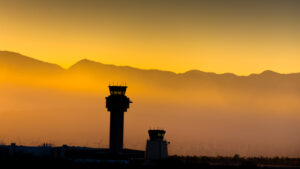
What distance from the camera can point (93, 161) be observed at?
16300cm

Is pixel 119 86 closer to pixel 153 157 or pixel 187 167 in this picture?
pixel 153 157

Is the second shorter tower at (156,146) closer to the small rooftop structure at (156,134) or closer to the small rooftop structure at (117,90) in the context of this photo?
the small rooftop structure at (156,134)

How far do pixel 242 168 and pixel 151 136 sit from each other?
30.9 metres

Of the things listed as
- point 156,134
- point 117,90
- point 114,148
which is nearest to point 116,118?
point 114,148

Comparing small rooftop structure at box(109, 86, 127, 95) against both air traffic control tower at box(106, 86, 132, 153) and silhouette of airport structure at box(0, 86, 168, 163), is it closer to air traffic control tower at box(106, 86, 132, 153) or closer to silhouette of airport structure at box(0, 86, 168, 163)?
silhouette of airport structure at box(0, 86, 168, 163)

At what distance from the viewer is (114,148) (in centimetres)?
17700

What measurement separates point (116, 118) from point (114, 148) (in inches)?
304

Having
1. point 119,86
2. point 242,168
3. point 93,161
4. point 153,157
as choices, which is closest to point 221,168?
point 242,168

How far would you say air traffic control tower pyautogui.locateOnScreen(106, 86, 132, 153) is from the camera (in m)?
176

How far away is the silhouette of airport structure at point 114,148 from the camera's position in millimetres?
169250

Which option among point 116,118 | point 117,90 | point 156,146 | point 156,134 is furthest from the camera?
point 117,90

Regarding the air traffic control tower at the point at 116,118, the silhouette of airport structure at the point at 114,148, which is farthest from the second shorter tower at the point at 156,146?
the air traffic control tower at the point at 116,118

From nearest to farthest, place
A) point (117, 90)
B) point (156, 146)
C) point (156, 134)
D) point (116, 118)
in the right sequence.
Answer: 1. point (156, 146)
2. point (156, 134)
3. point (116, 118)
4. point (117, 90)

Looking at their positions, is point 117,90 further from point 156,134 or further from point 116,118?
point 156,134
